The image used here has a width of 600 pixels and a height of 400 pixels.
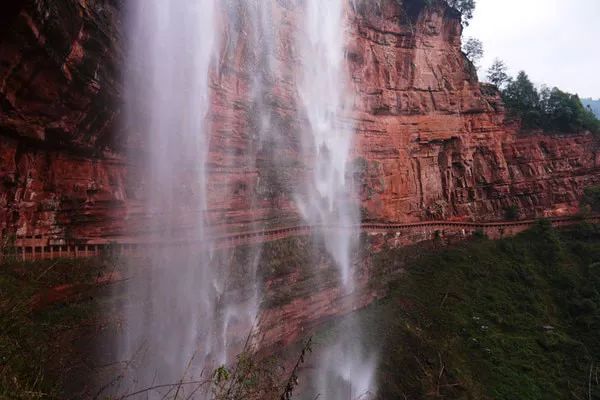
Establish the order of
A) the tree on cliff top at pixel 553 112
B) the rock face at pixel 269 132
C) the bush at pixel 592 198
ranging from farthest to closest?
the tree on cliff top at pixel 553 112 < the bush at pixel 592 198 < the rock face at pixel 269 132

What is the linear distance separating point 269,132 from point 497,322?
10.1 meters

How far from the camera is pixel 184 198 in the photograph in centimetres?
1212

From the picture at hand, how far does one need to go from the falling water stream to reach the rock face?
0.33m

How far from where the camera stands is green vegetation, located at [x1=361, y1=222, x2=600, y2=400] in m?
11.1

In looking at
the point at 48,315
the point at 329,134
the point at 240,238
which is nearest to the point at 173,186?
the point at 240,238

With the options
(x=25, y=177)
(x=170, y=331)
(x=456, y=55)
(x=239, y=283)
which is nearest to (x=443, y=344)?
(x=239, y=283)

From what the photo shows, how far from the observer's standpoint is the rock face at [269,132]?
27.7 feet

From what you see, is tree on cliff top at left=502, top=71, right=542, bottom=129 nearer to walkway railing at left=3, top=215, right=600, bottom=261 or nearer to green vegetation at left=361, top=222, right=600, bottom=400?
walkway railing at left=3, top=215, right=600, bottom=261

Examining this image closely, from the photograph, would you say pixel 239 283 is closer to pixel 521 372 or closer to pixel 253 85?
pixel 253 85

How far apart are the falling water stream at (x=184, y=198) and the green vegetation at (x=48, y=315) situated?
1289mm

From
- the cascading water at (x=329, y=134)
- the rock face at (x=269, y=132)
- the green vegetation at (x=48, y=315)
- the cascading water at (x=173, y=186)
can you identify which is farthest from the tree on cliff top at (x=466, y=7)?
the green vegetation at (x=48, y=315)

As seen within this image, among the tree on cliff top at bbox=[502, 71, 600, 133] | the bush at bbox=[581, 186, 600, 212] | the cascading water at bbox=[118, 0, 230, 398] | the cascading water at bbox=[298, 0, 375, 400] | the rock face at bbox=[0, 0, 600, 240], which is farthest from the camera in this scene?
the tree on cliff top at bbox=[502, 71, 600, 133]

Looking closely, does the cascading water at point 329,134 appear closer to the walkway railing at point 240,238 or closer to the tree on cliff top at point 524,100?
the walkway railing at point 240,238

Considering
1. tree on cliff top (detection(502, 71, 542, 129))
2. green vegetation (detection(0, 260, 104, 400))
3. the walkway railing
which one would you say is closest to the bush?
the walkway railing
